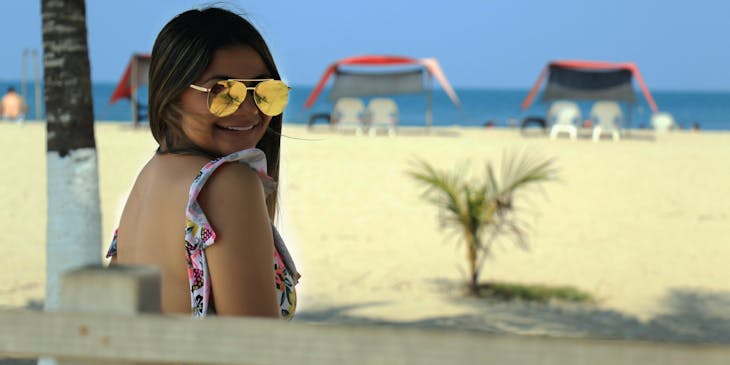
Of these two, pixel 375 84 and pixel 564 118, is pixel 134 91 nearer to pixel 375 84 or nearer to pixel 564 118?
pixel 375 84

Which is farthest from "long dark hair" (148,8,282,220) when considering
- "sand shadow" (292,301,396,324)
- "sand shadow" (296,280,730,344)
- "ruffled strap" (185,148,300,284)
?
"sand shadow" (292,301,396,324)

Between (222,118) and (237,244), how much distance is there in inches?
10.8

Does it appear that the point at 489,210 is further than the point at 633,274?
No

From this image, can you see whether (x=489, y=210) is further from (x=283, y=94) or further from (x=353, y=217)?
(x=283, y=94)

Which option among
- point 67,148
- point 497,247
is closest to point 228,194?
point 67,148

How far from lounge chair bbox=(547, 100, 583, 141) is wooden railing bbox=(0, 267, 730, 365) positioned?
17.8 m

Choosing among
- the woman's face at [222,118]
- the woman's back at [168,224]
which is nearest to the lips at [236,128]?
the woman's face at [222,118]

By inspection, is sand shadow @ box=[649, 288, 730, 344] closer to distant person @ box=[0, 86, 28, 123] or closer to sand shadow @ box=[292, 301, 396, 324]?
sand shadow @ box=[292, 301, 396, 324]

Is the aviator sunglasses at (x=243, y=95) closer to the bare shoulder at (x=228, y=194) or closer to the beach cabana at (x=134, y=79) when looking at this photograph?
the bare shoulder at (x=228, y=194)

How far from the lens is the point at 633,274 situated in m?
6.94

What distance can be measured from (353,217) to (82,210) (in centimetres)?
560

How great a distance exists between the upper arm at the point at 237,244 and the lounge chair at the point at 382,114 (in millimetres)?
17548

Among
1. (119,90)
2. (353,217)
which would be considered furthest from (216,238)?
(119,90)

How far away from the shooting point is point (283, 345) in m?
0.75
